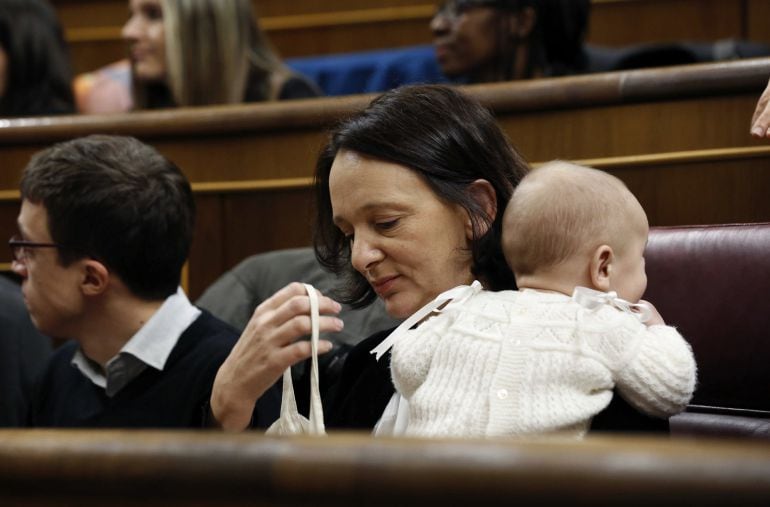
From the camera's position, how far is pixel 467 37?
1.74m

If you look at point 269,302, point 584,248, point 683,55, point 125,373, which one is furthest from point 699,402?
point 683,55

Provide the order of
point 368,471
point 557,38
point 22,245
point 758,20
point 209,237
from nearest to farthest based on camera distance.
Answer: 1. point 368,471
2. point 22,245
3. point 209,237
4. point 557,38
5. point 758,20

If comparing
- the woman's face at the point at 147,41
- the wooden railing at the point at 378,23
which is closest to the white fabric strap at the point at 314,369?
the woman's face at the point at 147,41

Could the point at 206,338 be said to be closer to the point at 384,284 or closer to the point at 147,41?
the point at 384,284

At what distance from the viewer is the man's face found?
3.92 feet

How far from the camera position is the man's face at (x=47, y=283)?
1.19m

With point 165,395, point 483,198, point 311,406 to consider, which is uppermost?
point 483,198

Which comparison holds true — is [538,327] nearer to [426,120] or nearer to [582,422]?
[582,422]

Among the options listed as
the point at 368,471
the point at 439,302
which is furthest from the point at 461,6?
the point at 368,471

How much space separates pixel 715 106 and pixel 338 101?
0.41 metres

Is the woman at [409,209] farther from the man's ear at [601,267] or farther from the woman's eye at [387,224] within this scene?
the man's ear at [601,267]

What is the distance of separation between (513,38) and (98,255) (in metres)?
0.75

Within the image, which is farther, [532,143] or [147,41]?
[147,41]

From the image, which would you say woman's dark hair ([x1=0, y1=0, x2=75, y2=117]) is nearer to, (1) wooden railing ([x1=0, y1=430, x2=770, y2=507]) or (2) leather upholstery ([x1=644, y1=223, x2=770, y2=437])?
(2) leather upholstery ([x1=644, y1=223, x2=770, y2=437])
